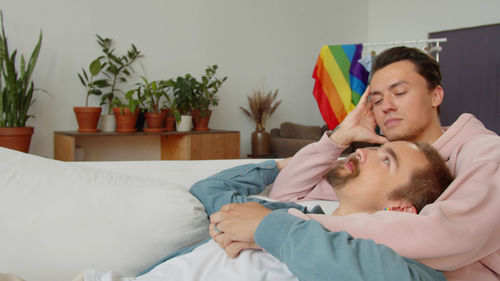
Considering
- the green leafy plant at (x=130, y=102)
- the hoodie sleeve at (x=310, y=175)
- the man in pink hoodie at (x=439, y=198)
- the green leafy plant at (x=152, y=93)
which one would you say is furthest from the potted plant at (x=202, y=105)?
the hoodie sleeve at (x=310, y=175)

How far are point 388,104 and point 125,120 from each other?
3.06 metres

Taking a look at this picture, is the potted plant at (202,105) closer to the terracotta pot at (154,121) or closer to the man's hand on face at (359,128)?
the terracotta pot at (154,121)

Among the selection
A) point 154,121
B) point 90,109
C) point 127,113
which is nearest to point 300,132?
point 154,121

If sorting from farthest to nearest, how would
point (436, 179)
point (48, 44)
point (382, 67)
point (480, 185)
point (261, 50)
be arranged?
point (261, 50) < point (48, 44) < point (382, 67) < point (436, 179) < point (480, 185)

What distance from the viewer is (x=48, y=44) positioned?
4.08m

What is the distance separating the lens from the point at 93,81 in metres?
4.27

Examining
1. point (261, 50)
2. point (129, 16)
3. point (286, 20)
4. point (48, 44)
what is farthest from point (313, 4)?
point (48, 44)

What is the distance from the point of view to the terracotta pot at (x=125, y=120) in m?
4.05

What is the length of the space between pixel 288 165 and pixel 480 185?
87 centimetres

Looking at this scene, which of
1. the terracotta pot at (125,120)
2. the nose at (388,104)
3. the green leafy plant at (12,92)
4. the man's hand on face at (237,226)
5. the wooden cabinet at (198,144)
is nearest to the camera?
the man's hand on face at (237,226)

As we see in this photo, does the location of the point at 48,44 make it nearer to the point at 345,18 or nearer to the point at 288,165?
the point at 288,165

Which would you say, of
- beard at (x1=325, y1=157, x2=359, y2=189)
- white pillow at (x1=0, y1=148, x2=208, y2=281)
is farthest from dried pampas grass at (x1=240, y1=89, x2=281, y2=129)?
beard at (x1=325, y1=157, x2=359, y2=189)

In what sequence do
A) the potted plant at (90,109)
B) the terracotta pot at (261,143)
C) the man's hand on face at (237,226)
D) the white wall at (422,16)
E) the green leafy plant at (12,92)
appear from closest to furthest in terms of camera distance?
the man's hand on face at (237,226), the green leafy plant at (12,92), the potted plant at (90,109), the terracotta pot at (261,143), the white wall at (422,16)

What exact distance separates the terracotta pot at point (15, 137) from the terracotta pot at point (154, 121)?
1.06 meters
